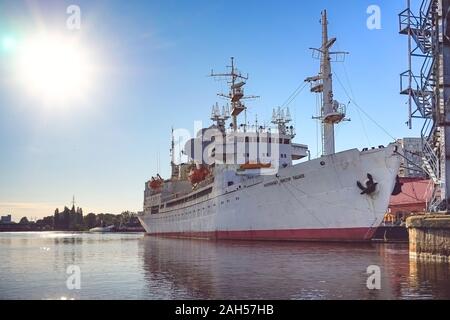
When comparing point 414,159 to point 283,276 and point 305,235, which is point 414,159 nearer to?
point 305,235

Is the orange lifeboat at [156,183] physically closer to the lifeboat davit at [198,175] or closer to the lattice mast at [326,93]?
the lifeboat davit at [198,175]

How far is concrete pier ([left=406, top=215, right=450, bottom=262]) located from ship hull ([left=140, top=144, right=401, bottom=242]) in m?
14.3

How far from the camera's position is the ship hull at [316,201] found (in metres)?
36.8

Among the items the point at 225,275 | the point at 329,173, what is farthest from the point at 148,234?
Result: the point at 225,275


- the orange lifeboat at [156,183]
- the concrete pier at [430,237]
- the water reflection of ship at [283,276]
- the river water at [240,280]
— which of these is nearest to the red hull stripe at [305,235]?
the water reflection of ship at [283,276]

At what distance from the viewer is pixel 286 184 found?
136 feet

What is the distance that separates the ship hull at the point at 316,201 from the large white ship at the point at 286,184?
74 millimetres

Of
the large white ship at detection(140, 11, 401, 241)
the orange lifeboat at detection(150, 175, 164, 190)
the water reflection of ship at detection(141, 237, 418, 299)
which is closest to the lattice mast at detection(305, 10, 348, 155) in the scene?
the large white ship at detection(140, 11, 401, 241)

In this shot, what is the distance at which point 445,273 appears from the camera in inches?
733

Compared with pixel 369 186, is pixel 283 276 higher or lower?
lower

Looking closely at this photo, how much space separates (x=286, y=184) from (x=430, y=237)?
66.8 ft

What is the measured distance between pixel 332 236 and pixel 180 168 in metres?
50.3

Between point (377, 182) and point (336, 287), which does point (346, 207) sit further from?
point (336, 287)

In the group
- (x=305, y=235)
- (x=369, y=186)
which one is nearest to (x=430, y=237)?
(x=369, y=186)
